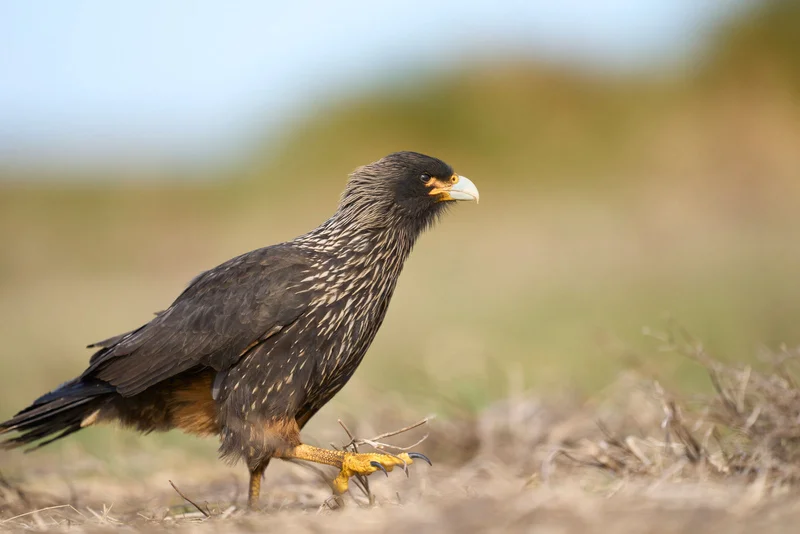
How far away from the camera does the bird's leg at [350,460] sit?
421 centimetres

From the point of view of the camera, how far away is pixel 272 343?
4344mm

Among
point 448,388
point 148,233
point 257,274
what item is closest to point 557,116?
point 148,233

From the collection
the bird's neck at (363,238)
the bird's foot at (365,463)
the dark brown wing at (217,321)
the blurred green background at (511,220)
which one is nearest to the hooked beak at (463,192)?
the bird's neck at (363,238)

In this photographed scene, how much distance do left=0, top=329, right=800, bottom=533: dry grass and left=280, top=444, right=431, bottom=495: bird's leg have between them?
0.10m

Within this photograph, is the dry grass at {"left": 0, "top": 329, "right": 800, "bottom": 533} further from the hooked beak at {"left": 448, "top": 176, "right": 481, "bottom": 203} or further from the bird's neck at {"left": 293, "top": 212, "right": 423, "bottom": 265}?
the hooked beak at {"left": 448, "top": 176, "right": 481, "bottom": 203}

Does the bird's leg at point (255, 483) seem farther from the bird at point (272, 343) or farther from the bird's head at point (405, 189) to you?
the bird's head at point (405, 189)

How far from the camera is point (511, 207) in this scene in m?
17.2

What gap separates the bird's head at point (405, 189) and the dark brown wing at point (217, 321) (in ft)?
1.70

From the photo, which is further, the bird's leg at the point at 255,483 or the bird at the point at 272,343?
the bird's leg at the point at 255,483

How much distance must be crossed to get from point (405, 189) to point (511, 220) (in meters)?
11.9

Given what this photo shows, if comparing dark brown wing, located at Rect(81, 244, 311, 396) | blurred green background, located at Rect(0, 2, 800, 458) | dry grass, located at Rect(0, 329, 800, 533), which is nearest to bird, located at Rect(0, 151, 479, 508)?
dark brown wing, located at Rect(81, 244, 311, 396)

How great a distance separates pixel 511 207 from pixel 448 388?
34.2 feet

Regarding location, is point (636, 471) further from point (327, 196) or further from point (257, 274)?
point (327, 196)

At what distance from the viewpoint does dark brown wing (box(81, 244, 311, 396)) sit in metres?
4.36
